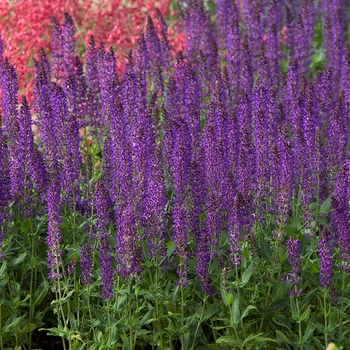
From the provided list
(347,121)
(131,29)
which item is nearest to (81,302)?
(347,121)

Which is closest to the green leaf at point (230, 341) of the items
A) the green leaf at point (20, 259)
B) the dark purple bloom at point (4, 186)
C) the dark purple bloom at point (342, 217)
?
the dark purple bloom at point (342, 217)

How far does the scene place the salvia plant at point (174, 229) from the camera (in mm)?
5004

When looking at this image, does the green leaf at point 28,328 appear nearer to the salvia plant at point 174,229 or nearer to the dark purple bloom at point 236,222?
the salvia plant at point 174,229

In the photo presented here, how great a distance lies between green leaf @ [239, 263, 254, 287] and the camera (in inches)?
198

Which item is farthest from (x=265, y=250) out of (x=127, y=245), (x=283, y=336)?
(x=127, y=245)

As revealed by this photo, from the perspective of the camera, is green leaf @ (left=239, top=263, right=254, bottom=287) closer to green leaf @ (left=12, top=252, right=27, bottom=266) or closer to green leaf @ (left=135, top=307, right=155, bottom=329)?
green leaf @ (left=135, top=307, right=155, bottom=329)

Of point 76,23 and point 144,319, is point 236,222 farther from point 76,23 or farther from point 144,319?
point 76,23

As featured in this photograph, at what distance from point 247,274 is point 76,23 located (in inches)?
291

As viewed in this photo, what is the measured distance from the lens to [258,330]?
17.4ft

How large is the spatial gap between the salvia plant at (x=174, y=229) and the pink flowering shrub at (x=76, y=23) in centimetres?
366

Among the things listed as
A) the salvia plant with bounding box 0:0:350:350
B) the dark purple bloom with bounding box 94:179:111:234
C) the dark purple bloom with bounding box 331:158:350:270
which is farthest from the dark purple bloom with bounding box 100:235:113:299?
the dark purple bloom with bounding box 331:158:350:270

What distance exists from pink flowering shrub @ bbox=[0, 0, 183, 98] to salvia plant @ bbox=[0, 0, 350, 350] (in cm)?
366

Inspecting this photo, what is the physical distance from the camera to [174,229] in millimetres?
4914

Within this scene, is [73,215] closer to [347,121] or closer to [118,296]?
[118,296]
